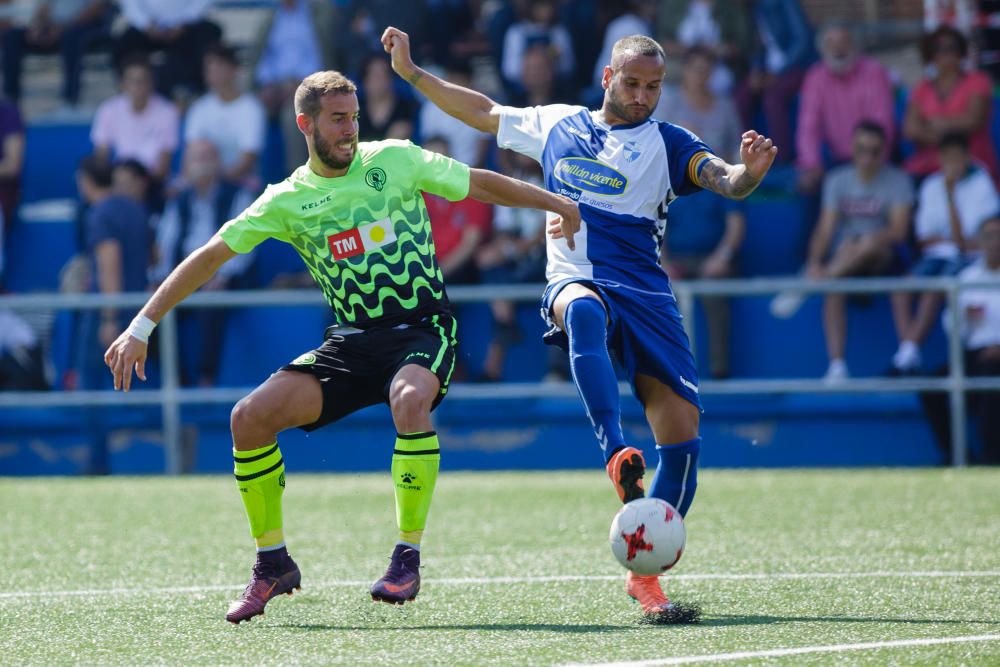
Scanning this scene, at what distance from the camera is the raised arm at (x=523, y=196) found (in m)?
5.63

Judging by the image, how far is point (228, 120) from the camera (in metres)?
13.4

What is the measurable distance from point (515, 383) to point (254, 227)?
615cm

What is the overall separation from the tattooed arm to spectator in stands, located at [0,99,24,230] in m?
9.19

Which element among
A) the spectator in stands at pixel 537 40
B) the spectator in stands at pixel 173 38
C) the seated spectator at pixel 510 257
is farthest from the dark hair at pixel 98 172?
the spectator in stands at pixel 537 40

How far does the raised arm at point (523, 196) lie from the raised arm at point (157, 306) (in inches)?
37.2

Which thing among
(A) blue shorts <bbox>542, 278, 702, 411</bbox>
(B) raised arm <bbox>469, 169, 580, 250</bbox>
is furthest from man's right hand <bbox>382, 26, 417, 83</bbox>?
(A) blue shorts <bbox>542, 278, 702, 411</bbox>

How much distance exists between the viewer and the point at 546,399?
11367 millimetres

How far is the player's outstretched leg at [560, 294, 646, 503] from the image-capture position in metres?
5.20

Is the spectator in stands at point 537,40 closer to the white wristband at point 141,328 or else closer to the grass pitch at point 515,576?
the grass pitch at point 515,576

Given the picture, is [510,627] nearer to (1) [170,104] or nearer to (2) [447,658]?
(2) [447,658]

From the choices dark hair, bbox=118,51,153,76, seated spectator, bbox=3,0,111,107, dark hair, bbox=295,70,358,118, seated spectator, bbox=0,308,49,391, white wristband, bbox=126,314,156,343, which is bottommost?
seated spectator, bbox=0,308,49,391

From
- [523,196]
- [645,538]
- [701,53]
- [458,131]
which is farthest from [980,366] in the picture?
[645,538]

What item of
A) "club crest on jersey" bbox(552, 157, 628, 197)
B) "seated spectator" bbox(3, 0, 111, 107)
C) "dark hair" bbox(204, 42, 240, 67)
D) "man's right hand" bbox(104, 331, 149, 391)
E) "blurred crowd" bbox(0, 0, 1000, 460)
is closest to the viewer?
"man's right hand" bbox(104, 331, 149, 391)

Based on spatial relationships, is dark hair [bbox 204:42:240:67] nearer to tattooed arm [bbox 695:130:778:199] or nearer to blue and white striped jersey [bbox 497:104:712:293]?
blue and white striped jersey [bbox 497:104:712:293]
